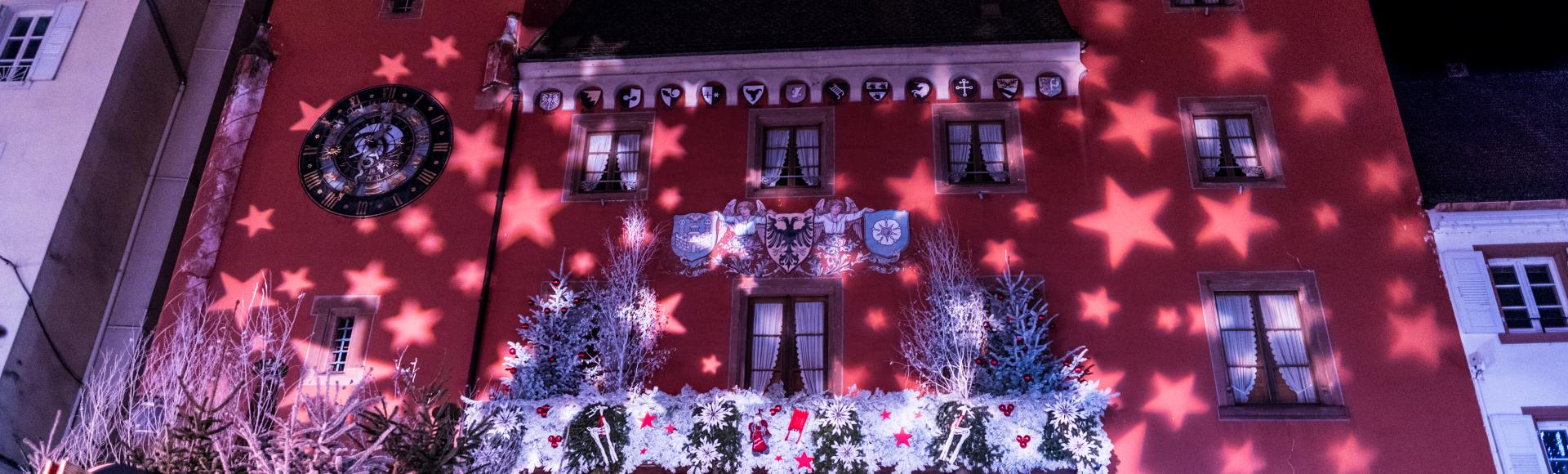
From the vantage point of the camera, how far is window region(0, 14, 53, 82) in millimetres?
14469

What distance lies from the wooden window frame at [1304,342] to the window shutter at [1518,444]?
1502 millimetres

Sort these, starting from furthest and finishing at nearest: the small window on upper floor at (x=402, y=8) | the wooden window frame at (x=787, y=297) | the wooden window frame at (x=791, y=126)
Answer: the small window on upper floor at (x=402, y=8)
the wooden window frame at (x=791, y=126)
the wooden window frame at (x=787, y=297)

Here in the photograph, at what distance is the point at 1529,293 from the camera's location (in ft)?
39.2

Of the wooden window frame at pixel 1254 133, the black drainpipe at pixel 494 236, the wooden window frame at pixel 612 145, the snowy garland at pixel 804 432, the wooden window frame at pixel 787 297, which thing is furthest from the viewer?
the wooden window frame at pixel 612 145

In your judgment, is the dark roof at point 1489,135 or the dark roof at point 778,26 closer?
the dark roof at point 1489,135

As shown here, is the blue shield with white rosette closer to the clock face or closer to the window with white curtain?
the window with white curtain

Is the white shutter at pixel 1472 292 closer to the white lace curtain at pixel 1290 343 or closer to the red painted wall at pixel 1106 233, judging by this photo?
the red painted wall at pixel 1106 233

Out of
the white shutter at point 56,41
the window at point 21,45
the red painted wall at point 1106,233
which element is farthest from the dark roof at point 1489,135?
the window at point 21,45

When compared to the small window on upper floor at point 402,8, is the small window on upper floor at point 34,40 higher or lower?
lower

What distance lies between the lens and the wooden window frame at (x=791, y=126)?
1338 cm

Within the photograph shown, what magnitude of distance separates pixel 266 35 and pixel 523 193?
4.89 metres

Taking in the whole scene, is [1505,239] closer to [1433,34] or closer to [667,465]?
[1433,34]

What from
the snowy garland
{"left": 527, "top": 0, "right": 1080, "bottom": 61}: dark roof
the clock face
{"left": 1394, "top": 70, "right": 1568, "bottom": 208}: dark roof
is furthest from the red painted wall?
the snowy garland

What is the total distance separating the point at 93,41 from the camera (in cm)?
1459
